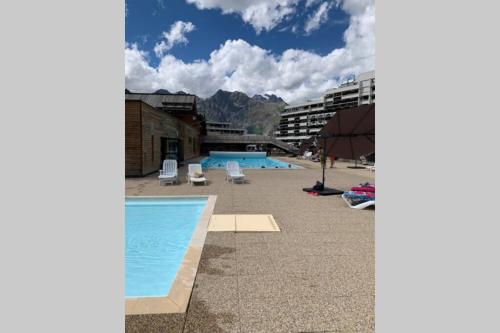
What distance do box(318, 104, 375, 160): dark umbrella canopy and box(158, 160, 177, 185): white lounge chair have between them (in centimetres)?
632

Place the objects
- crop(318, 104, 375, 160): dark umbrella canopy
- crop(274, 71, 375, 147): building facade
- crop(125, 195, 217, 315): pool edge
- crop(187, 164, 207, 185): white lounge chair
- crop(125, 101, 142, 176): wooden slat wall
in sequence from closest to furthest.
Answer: crop(125, 195, 217, 315): pool edge < crop(318, 104, 375, 160): dark umbrella canopy < crop(187, 164, 207, 185): white lounge chair < crop(125, 101, 142, 176): wooden slat wall < crop(274, 71, 375, 147): building facade

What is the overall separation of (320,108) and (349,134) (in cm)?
9812

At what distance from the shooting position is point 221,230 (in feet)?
18.2

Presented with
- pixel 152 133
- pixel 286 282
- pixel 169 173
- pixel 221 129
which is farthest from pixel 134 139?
pixel 221 129

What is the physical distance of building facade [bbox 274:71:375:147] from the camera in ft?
290

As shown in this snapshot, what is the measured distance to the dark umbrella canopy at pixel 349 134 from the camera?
251 inches

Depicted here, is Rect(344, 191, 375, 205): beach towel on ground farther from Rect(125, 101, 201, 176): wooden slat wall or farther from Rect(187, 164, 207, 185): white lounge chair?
Rect(125, 101, 201, 176): wooden slat wall

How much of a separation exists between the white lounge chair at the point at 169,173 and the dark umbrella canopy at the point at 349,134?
249 inches

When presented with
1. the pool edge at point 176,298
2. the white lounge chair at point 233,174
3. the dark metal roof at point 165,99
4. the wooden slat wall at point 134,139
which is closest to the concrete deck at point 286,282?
the pool edge at point 176,298

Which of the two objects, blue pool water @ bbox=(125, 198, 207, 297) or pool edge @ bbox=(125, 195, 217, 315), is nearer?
pool edge @ bbox=(125, 195, 217, 315)

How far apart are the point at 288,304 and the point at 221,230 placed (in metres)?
2.78

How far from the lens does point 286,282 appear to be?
3.41 m

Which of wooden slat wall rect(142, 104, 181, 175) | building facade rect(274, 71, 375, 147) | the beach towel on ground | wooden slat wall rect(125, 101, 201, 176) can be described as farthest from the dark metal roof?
building facade rect(274, 71, 375, 147)
